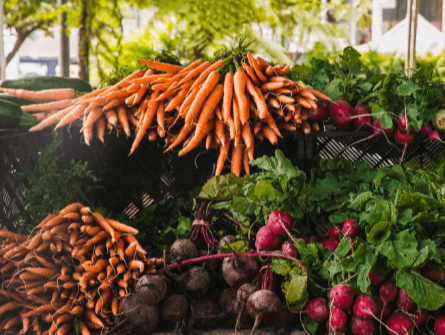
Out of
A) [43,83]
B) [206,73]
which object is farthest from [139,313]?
[43,83]

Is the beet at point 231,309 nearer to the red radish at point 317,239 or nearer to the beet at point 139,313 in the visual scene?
the beet at point 139,313

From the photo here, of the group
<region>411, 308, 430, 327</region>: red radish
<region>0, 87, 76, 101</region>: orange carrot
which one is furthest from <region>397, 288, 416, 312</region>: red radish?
<region>0, 87, 76, 101</region>: orange carrot

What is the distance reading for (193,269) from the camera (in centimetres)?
144

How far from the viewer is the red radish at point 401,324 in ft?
4.00

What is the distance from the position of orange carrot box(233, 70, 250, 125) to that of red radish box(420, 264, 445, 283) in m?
0.90

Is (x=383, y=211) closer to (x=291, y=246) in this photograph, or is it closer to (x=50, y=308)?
(x=291, y=246)

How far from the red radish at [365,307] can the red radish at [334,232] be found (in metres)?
0.27

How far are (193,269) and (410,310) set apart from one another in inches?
30.3

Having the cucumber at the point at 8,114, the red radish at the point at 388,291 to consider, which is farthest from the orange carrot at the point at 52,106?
the red radish at the point at 388,291

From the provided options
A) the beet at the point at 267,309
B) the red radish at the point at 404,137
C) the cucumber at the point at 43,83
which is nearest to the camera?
the beet at the point at 267,309

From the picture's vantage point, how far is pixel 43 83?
2660 millimetres

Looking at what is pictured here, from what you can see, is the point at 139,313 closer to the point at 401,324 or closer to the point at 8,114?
the point at 401,324

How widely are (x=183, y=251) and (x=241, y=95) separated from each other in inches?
29.6

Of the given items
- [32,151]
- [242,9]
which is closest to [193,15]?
[242,9]
